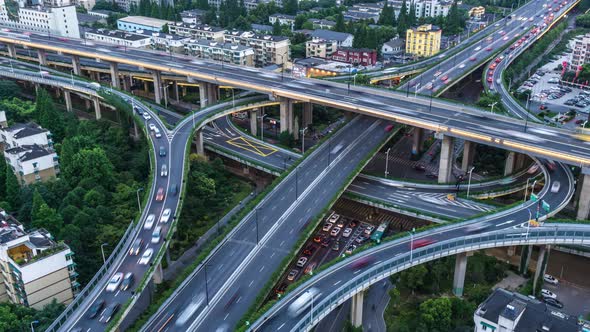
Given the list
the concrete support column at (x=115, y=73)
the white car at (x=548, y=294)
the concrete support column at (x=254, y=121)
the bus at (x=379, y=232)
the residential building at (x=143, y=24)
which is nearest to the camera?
the white car at (x=548, y=294)

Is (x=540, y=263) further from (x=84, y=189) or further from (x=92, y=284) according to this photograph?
(x=84, y=189)

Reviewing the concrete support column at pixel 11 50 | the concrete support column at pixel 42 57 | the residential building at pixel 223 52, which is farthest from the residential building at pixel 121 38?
the concrete support column at pixel 11 50

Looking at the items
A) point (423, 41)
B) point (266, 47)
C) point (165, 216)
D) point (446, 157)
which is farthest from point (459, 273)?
point (423, 41)

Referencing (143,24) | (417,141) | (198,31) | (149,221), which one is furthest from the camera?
(143,24)

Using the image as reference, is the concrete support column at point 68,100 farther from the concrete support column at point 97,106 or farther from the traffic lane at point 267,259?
the traffic lane at point 267,259

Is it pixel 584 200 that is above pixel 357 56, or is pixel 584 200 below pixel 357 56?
below

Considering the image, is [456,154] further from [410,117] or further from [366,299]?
[366,299]

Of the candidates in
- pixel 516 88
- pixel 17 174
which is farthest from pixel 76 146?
pixel 516 88
